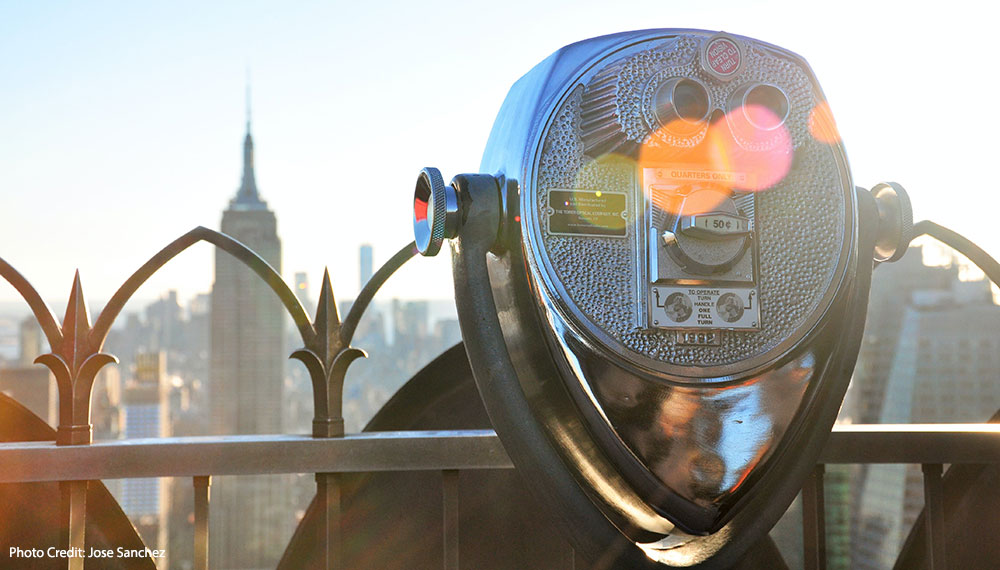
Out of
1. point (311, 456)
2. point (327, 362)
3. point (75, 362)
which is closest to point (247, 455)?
point (311, 456)

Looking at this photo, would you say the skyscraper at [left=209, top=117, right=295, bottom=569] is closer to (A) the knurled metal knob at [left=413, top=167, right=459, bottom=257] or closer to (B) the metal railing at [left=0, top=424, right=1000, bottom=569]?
(B) the metal railing at [left=0, top=424, right=1000, bottom=569]

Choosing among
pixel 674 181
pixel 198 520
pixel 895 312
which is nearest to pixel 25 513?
pixel 198 520

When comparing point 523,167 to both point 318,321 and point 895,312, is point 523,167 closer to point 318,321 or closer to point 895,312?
point 318,321

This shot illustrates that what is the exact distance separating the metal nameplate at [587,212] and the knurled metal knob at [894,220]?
46 cm

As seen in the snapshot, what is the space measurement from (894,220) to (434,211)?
73cm

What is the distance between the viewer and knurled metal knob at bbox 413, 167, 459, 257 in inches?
45.8

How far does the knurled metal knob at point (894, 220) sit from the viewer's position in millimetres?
1296

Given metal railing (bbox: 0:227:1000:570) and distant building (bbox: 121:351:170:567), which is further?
distant building (bbox: 121:351:170:567)

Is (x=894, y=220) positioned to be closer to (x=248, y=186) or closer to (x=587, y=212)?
(x=587, y=212)

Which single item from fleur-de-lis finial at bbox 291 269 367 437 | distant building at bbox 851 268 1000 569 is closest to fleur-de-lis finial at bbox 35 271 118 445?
fleur-de-lis finial at bbox 291 269 367 437

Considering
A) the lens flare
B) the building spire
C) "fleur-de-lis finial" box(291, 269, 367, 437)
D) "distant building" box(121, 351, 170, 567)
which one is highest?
the building spire

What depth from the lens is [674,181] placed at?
3.77 feet

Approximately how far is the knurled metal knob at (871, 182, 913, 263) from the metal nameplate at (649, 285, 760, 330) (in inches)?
12.0

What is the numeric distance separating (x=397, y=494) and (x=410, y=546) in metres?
0.12
